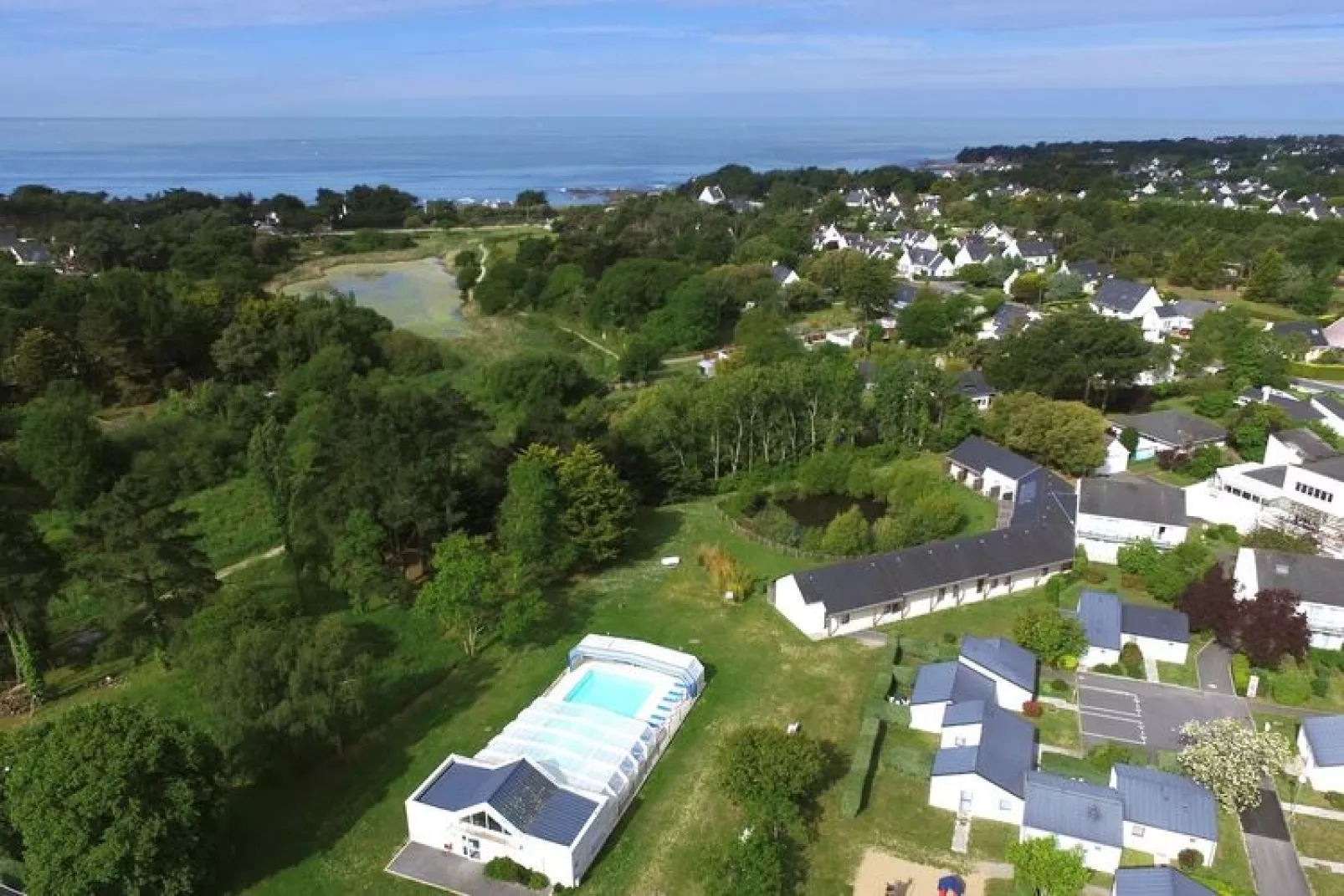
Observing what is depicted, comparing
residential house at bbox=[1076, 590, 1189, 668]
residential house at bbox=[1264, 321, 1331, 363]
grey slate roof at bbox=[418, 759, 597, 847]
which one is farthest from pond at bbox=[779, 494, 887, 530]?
residential house at bbox=[1264, 321, 1331, 363]

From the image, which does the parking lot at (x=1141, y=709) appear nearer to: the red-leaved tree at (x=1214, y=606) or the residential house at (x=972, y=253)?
the red-leaved tree at (x=1214, y=606)

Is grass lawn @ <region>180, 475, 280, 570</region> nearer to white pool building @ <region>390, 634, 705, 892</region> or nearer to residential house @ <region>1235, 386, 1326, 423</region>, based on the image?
white pool building @ <region>390, 634, 705, 892</region>

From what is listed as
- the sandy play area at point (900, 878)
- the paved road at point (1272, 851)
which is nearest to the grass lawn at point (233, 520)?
the sandy play area at point (900, 878)

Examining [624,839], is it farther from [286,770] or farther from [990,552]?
[990,552]

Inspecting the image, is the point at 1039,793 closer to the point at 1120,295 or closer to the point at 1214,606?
the point at 1214,606

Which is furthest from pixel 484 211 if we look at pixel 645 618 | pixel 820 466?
pixel 645 618

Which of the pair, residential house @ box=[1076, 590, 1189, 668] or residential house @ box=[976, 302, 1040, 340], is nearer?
residential house @ box=[1076, 590, 1189, 668]
